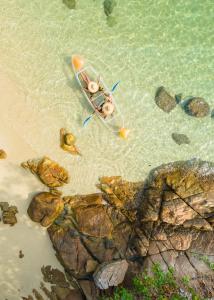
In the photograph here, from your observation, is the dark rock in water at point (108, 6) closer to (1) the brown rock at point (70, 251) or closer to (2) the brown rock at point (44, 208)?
(2) the brown rock at point (44, 208)

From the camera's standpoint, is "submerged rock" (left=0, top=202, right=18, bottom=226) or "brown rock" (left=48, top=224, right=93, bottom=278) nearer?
"submerged rock" (left=0, top=202, right=18, bottom=226)

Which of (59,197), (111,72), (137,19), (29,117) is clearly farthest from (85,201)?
(137,19)

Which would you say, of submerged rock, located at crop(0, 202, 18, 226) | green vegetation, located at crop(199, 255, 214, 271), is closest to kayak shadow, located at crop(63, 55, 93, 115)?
submerged rock, located at crop(0, 202, 18, 226)

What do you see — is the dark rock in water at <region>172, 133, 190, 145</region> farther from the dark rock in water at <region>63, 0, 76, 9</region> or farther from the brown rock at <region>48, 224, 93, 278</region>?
the dark rock in water at <region>63, 0, 76, 9</region>

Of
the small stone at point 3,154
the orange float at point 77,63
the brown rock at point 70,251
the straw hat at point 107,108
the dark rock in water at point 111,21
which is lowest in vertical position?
the brown rock at point 70,251

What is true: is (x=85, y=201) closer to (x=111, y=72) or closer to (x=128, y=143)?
(x=128, y=143)

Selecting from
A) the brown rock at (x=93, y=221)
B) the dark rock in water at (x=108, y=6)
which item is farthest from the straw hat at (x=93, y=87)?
the brown rock at (x=93, y=221)

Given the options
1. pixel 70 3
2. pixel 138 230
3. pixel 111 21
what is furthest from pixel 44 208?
pixel 70 3
